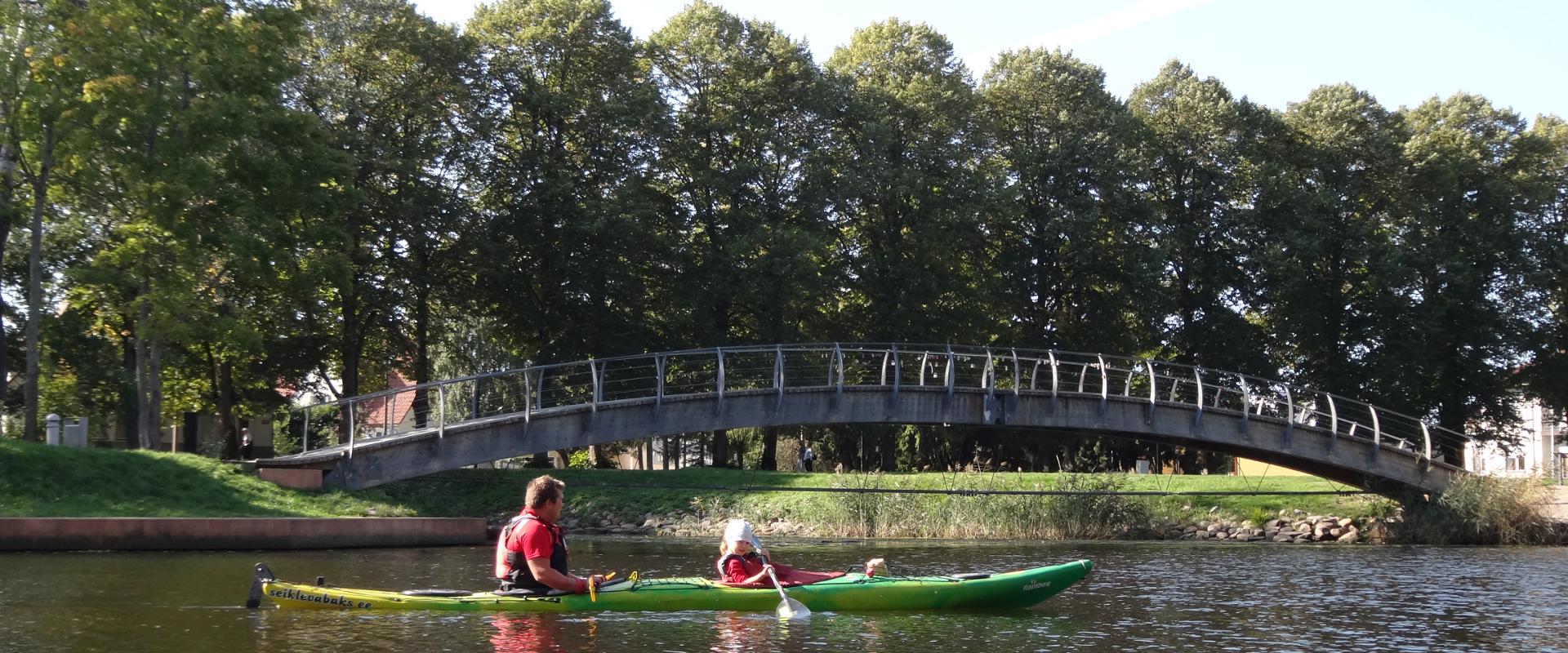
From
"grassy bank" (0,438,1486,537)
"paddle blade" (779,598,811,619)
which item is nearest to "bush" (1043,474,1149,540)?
"grassy bank" (0,438,1486,537)

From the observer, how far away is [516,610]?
16.3 meters

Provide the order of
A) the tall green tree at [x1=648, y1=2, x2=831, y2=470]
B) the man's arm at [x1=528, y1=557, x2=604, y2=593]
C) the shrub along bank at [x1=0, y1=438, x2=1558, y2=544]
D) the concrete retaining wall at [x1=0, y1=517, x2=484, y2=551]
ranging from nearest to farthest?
the man's arm at [x1=528, y1=557, x2=604, y2=593] < the concrete retaining wall at [x1=0, y1=517, x2=484, y2=551] < the shrub along bank at [x1=0, y1=438, x2=1558, y2=544] < the tall green tree at [x1=648, y1=2, x2=831, y2=470]

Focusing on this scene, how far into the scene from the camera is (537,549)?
15875 millimetres

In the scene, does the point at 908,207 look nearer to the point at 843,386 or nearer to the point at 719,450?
the point at 719,450

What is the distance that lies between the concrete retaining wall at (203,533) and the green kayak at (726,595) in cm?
822

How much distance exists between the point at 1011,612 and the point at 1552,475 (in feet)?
115

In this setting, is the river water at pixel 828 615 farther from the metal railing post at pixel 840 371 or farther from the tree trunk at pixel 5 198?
the tree trunk at pixel 5 198

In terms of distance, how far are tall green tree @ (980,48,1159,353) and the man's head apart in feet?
111

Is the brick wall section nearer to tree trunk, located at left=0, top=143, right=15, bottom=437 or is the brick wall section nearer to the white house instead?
tree trunk, located at left=0, top=143, right=15, bottom=437

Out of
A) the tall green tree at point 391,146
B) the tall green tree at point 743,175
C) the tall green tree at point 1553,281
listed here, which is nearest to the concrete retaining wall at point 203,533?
the tall green tree at point 391,146

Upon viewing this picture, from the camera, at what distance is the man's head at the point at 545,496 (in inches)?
597

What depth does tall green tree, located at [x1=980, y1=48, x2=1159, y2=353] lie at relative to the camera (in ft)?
159

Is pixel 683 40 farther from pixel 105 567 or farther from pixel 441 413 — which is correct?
pixel 105 567

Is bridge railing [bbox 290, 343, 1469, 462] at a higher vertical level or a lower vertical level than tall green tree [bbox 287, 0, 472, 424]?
lower
